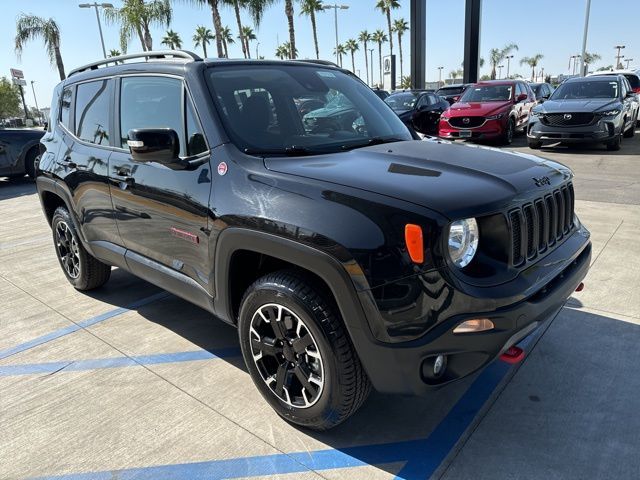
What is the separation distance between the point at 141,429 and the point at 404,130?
8.34 feet

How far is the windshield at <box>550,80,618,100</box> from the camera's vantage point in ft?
37.7

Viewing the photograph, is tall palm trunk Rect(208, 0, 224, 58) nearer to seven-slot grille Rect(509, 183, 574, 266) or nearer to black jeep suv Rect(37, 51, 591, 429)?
black jeep suv Rect(37, 51, 591, 429)

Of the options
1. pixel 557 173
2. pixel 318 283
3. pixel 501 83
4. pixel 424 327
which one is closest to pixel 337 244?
pixel 318 283

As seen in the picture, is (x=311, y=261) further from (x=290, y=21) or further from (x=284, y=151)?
(x=290, y=21)

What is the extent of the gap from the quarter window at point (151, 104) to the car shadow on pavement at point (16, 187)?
865 centimetres

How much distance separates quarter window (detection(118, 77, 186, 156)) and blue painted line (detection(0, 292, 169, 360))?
147 cm

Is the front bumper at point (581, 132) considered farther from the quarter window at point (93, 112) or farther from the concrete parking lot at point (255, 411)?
Result: the quarter window at point (93, 112)

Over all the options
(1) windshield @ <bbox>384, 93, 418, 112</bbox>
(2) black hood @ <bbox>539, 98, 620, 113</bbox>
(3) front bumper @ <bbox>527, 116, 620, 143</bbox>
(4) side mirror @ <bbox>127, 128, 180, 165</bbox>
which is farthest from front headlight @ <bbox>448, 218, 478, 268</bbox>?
(1) windshield @ <bbox>384, 93, 418, 112</bbox>

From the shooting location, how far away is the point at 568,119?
35.1ft

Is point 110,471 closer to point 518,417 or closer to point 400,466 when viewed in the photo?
point 400,466

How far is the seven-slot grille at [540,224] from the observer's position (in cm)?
227

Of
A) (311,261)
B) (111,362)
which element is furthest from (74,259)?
(311,261)

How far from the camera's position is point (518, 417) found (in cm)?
264

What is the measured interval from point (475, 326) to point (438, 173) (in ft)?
2.50
